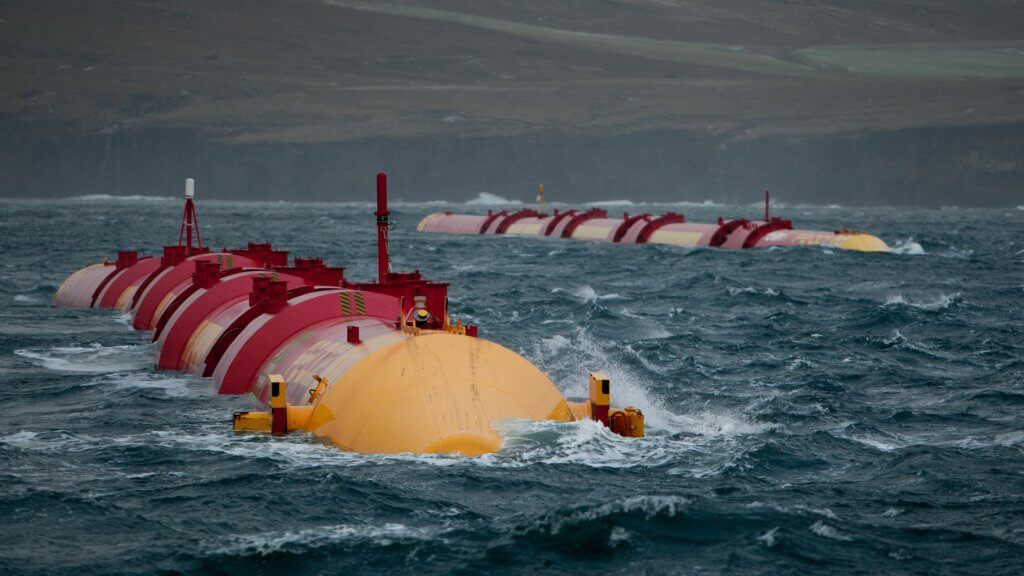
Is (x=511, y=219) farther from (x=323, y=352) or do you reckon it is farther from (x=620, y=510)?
(x=620, y=510)

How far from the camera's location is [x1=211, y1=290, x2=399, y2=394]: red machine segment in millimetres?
23484

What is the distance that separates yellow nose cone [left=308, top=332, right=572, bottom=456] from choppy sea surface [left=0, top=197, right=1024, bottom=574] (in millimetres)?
259

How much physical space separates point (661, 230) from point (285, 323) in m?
59.8

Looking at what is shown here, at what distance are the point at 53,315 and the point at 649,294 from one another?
21.4 metres

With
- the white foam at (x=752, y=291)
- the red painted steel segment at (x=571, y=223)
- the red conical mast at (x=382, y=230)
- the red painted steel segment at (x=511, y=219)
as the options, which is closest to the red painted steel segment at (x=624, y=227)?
the red painted steel segment at (x=571, y=223)

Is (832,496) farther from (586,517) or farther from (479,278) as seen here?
(479,278)

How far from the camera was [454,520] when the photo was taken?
15.9 m

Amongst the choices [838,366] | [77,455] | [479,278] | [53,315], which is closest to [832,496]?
[77,455]

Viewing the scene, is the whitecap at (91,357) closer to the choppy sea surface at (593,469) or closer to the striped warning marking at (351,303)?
the choppy sea surface at (593,469)

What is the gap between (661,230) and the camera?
3221 inches

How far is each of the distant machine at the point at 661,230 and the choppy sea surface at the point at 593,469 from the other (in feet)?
110

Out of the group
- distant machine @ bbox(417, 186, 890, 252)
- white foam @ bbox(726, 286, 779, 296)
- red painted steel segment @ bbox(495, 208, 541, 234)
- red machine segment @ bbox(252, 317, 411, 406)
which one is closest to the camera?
red machine segment @ bbox(252, 317, 411, 406)

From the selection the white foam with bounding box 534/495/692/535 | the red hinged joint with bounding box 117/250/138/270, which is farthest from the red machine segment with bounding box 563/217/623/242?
the white foam with bounding box 534/495/692/535

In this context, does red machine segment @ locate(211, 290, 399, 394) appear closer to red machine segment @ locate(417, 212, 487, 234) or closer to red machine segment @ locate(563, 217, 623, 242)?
red machine segment @ locate(563, 217, 623, 242)
